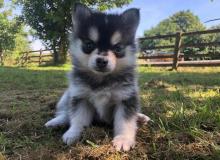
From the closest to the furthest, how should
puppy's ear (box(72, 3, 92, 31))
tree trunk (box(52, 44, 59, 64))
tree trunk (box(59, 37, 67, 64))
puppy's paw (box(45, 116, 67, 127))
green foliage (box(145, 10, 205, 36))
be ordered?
puppy's ear (box(72, 3, 92, 31))
puppy's paw (box(45, 116, 67, 127))
tree trunk (box(59, 37, 67, 64))
tree trunk (box(52, 44, 59, 64))
green foliage (box(145, 10, 205, 36))

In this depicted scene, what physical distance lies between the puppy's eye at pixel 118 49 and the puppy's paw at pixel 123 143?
0.68 meters

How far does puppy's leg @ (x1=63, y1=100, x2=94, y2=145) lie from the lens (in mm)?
3012

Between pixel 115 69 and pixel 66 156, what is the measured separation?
873mm

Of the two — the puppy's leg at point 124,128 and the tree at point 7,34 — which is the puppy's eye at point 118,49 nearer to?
the puppy's leg at point 124,128

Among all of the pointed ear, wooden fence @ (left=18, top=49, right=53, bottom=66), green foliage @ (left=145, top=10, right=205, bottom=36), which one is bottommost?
wooden fence @ (left=18, top=49, right=53, bottom=66)

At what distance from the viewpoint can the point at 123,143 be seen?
9.17 ft

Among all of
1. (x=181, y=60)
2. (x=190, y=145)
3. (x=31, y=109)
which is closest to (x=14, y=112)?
(x=31, y=109)

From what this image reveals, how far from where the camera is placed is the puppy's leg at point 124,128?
2.83 metres

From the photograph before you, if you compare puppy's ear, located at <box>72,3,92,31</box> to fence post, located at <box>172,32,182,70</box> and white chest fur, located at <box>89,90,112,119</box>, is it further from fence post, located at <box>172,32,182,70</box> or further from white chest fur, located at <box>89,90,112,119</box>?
fence post, located at <box>172,32,182,70</box>

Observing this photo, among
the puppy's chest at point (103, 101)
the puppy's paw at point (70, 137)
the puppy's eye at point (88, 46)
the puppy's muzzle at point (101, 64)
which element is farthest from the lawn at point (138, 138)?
the puppy's eye at point (88, 46)

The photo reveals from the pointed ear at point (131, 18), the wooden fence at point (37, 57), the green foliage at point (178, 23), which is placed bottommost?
the wooden fence at point (37, 57)

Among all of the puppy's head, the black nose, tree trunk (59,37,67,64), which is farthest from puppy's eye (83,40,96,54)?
tree trunk (59,37,67,64)

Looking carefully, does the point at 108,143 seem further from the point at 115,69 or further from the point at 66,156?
the point at 115,69

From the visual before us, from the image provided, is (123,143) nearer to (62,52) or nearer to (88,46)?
(88,46)
